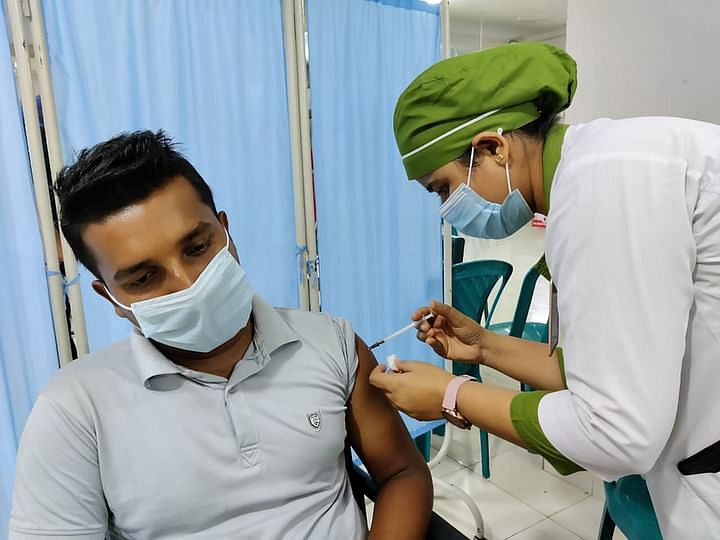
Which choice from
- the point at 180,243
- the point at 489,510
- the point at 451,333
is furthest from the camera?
the point at 489,510

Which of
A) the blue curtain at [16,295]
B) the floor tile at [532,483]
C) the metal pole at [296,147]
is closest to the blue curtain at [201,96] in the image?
the metal pole at [296,147]

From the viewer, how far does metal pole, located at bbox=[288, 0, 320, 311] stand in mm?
1995

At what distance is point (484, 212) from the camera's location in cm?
117

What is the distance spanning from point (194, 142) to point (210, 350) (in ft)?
3.25

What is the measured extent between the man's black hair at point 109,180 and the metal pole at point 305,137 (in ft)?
3.26

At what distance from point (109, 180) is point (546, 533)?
2.19m

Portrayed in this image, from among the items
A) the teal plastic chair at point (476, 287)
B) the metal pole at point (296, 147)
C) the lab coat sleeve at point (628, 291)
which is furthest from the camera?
the teal plastic chair at point (476, 287)

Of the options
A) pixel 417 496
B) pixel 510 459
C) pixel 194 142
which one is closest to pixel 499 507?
pixel 510 459

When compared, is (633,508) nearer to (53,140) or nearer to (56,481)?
(56,481)

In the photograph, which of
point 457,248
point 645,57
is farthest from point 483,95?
point 457,248

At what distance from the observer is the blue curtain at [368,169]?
2.13m

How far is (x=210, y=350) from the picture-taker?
112 cm

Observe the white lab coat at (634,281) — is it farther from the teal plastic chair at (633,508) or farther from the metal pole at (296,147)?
the metal pole at (296,147)

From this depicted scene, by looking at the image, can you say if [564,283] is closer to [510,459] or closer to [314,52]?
[314,52]
